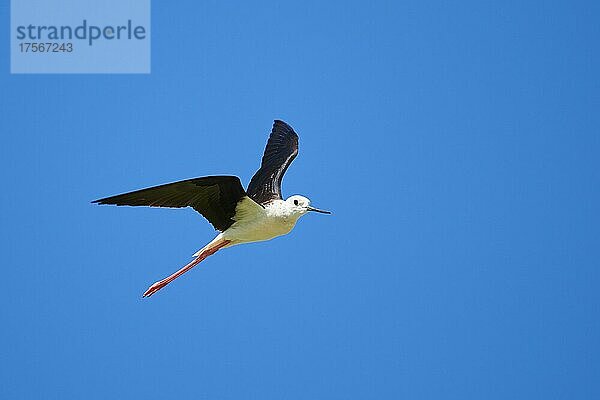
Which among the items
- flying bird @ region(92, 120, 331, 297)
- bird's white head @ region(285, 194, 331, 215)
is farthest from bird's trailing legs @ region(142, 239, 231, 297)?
bird's white head @ region(285, 194, 331, 215)

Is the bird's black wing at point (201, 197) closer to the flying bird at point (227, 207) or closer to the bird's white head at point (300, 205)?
the flying bird at point (227, 207)

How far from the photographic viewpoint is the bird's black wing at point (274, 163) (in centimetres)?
1186

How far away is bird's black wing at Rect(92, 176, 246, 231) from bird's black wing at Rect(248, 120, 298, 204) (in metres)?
0.96

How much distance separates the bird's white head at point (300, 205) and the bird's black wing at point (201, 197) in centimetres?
65

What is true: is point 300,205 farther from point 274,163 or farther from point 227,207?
point 274,163

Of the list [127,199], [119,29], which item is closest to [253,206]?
[127,199]

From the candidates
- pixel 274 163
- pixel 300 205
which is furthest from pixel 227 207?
pixel 274 163

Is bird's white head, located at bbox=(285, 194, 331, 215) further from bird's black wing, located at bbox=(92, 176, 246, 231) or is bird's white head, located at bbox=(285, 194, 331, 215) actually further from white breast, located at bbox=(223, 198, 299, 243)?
bird's black wing, located at bbox=(92, 176, 246, 231)

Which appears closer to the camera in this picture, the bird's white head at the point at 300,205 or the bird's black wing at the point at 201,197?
the bird's black wing at the point at 201,197

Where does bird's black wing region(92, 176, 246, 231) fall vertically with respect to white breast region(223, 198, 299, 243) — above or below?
above

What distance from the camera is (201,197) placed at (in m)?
10.2

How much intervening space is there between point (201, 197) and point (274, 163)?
262 cm

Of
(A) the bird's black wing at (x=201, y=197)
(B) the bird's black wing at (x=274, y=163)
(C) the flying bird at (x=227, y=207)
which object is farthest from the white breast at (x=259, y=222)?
(B) the bird's black wing at (x=274, y=163)

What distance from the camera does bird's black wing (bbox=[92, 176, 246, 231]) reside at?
9273 millimetres
